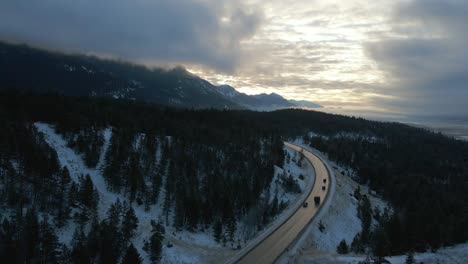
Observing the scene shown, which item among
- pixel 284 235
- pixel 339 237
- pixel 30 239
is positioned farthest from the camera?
pixel 339 237

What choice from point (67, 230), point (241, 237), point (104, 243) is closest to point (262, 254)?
point (241, 237)

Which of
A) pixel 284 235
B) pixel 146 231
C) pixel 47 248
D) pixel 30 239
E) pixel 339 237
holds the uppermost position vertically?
pixel 30 239

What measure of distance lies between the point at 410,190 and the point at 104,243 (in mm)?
131336

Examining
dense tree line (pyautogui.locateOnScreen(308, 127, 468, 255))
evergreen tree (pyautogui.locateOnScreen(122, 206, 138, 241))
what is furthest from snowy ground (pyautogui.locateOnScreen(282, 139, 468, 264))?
evergreen tree (pyautogui.locateOnScreen(122, 206, 138, 241))

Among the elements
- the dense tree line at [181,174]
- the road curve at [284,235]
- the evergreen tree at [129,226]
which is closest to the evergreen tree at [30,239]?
the dense tree line at [181,174]

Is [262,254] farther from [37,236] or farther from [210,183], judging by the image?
[37,236]

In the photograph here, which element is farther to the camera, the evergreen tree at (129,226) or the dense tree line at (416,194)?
the dense tree line at (416,194)

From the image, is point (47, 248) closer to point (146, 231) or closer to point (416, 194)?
point (146, 231)

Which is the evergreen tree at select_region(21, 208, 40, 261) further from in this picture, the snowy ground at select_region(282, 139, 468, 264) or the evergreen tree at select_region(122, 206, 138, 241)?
the snowy ground at select_region(282, 139, 468, 264)

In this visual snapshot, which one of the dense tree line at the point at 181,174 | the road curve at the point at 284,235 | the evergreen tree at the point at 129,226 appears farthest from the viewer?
the dense tree line at the point at 181,174

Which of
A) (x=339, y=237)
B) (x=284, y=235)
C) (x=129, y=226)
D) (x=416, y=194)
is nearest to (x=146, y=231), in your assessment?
(x=129, y=226)

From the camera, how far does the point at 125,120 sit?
11106cm

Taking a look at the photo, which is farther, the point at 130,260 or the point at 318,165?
the point at 318,165

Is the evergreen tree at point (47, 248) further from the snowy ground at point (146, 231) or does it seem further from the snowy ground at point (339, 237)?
the snowy ground at point (339, 237)
